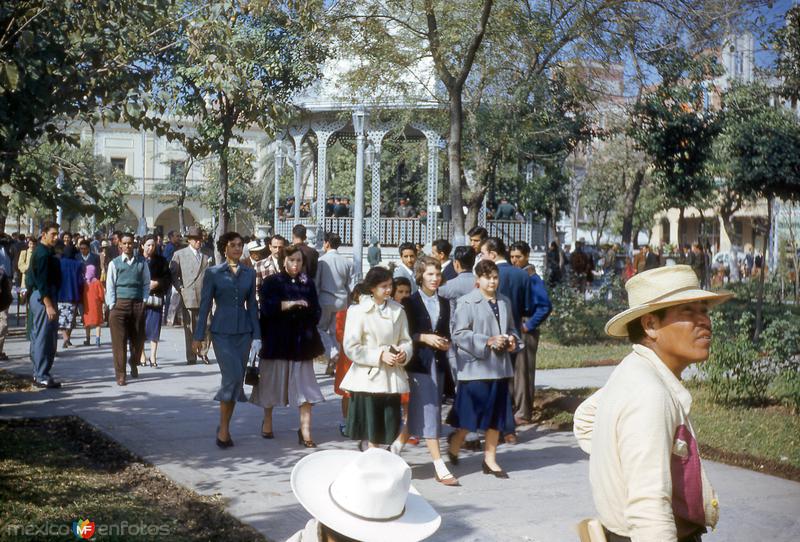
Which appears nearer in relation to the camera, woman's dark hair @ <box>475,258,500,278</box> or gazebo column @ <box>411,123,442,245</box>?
woman's dark hair @ <box>475,258,500,278</box>

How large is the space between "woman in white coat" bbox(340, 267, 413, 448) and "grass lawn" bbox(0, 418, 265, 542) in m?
1.34

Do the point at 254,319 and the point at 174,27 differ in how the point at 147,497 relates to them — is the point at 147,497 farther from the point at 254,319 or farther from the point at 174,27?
the point at 174,27

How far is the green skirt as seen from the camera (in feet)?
24.6

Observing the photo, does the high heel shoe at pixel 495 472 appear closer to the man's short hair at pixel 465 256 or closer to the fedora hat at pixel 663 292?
the man's short hair at pixel 465 256

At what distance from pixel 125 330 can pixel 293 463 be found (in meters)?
5.11

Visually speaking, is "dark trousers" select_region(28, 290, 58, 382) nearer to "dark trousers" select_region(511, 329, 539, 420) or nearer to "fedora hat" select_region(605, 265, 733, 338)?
"dark trousers" select_region(511, 329, 539, 420)

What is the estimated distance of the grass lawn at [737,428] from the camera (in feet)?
27.3

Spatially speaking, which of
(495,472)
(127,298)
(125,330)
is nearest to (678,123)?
(127,298)

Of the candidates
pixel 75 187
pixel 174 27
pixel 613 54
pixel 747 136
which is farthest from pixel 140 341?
pixel 747 136

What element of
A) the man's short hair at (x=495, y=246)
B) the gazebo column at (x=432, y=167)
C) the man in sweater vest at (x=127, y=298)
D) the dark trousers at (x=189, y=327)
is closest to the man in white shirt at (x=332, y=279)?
the dark trousers at (x=189, y=327)

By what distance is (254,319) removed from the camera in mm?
8961

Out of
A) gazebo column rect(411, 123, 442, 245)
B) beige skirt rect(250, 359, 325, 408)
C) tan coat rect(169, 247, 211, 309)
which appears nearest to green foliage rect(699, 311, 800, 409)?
beige skirt rect(250, 359, 325, 408)

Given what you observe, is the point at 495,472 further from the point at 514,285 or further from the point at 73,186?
the point at 73,186

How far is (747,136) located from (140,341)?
11528mm
